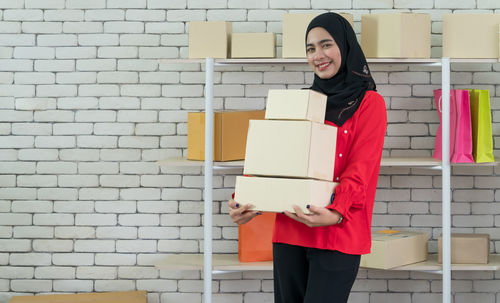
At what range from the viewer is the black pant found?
69.5 inches

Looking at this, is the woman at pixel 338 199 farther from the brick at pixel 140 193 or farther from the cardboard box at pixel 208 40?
the brick at pixel 140 193

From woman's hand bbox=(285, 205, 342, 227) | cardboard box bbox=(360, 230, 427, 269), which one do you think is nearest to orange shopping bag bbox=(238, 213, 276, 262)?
cardboard box bbox=(360, 230, 427, 269)

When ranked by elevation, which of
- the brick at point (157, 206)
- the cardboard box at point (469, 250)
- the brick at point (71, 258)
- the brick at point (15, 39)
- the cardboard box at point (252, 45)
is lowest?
the brick at point (71, 258)

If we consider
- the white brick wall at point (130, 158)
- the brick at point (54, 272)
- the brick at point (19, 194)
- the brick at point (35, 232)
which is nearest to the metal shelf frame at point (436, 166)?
the white brick wall at point (130, 158)

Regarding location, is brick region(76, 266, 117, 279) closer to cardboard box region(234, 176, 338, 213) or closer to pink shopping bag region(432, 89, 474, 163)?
cardboard box region(234, 176, 338, 213)

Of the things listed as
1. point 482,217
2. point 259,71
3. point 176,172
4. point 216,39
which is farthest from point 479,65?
point 176,172

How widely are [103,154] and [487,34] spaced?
89.0 inches

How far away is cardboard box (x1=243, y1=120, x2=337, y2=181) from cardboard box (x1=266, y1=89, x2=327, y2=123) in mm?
22

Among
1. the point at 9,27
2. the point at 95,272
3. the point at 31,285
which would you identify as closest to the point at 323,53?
the point at 95,272

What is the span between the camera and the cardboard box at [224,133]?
3.07 meters

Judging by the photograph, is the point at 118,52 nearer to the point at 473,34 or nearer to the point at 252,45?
the point at 252,45

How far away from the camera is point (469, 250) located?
315 cm

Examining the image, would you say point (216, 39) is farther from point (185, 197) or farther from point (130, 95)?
point (185, 197)

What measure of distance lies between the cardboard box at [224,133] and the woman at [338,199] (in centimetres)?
114
